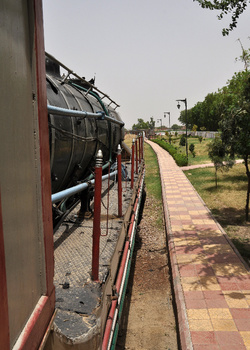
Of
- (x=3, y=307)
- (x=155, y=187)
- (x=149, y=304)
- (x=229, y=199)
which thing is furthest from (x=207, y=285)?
(x=155, y=187)

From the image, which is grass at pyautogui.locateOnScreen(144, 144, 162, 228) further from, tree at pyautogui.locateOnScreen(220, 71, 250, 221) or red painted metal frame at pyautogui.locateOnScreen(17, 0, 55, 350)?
red painted metal frame at pyautogui.locateOnScreen(17, 0, 55, 350)

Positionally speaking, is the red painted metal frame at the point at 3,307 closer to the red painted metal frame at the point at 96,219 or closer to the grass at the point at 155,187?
the red painted metal frame at the point at 96,219

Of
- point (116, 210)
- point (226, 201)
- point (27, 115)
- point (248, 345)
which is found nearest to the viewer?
point (27, 115)

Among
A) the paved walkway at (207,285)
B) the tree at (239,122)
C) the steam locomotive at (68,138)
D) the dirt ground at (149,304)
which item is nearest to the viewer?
the steam locomotive at (68,138)

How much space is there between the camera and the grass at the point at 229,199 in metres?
8.57

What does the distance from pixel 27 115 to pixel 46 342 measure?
4.39 feet

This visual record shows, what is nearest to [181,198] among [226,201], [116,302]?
[226,201]

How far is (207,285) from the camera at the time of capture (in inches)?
223

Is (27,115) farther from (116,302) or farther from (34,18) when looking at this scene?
(116,302)

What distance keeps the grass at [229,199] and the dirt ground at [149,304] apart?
2.09m

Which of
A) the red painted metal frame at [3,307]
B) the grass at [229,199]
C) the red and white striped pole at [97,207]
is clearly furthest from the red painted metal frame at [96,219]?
the grass at [229,199]

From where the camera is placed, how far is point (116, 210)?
507cm

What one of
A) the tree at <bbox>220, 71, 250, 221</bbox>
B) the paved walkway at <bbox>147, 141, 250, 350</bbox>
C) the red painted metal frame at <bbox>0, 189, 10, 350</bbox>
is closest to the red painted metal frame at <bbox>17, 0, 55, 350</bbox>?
the red painted metal frame at <bbox>0, 189, 10, 350</bbox>

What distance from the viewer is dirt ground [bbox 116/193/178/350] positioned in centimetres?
455
